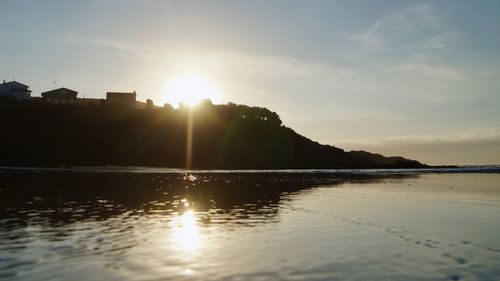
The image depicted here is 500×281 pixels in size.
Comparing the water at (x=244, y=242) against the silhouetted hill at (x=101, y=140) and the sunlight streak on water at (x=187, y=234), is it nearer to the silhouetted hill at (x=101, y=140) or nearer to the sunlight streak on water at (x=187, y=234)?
the sunlight streak on water at (x=187, y=234)

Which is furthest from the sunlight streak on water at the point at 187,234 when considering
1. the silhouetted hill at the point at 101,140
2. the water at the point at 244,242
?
the silhouetted hill at the point at 101,140

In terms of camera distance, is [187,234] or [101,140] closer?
[187,234]

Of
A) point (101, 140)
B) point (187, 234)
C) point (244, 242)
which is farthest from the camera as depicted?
point (101, 140)

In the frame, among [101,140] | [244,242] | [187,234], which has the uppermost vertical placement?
[101,140]

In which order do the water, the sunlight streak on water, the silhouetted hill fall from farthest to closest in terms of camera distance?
1. the silhouetted hill
2. the sunlight streak on water
3. the water

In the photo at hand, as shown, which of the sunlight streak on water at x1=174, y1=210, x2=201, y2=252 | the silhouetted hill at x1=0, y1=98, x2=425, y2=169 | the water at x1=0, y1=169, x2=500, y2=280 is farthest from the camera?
the silhouetted hill at x1=0, y1=98, x2=425, y2=169

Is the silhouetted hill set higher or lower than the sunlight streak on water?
higher

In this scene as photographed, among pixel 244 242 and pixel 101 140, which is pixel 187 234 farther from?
pixel 101 140

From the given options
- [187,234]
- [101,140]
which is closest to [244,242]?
[187,234]

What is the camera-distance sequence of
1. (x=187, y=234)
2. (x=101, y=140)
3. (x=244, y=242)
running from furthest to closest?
(x=101, y=140) < (x=187, y=234) < (x=244, y=242)

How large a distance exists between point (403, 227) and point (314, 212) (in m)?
9.62

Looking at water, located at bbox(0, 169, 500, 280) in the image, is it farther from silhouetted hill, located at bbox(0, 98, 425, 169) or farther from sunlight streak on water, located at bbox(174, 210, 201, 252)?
silhouetted hill, located at bbox(0, 98, 425, 169)

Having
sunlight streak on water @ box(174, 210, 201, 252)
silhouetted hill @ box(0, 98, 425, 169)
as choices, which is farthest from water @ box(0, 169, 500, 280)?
silhouetted hill @ box(0, 98, 425, 169)

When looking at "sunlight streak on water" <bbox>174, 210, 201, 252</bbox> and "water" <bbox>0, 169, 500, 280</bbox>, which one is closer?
"water" <bbox>0, 169, 500, 280</bbox>
